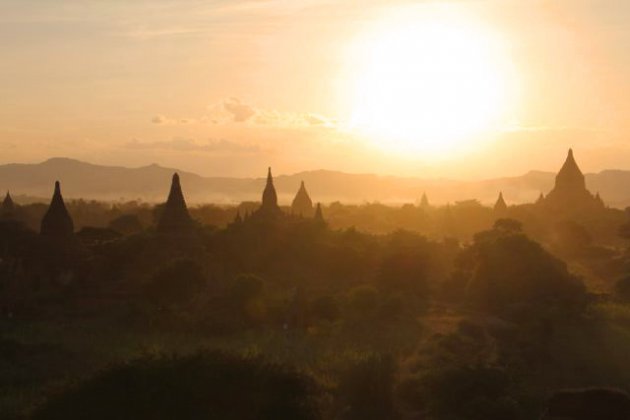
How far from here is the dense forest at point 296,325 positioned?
16.2 meters

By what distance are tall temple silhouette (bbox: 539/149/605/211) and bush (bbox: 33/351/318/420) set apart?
182 ft

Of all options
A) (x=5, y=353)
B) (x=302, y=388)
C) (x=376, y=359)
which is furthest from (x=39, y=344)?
(x=302, y=388)

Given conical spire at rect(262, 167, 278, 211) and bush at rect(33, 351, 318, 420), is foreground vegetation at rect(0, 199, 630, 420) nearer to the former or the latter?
bush at rect(33, 351, 318, 420)

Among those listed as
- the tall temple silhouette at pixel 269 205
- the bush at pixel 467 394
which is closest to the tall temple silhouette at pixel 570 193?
the tall temple silhouette at pixel 269 205

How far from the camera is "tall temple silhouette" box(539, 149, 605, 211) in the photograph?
6888cm

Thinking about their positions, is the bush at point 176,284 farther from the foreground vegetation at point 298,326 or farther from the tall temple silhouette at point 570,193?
the tall temple silhouette at point 570,193

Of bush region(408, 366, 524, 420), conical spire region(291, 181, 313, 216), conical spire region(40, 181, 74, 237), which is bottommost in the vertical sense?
bush region(408, 366, 524, 420)

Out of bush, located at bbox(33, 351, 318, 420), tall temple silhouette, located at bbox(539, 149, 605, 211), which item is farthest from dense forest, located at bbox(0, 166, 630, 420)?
tall temple silhouette, located at bbox(539, 149, 605, 211)

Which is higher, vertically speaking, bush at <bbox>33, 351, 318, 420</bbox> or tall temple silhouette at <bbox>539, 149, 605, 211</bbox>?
tall temple silhouette at <bbox>539, 149, 605, 211</bbox>

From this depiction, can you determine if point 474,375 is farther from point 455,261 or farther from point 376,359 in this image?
point 455,261

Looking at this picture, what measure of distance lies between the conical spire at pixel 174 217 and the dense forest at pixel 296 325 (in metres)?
0.07

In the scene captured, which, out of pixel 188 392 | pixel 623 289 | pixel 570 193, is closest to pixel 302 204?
pixel 570 193

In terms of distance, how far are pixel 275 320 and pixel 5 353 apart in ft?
26.5

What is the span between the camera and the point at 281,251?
40125mm
